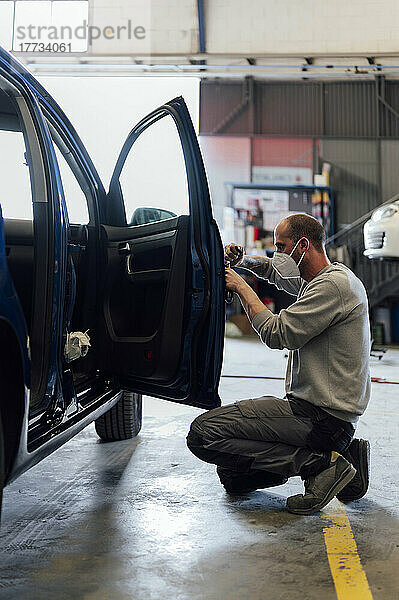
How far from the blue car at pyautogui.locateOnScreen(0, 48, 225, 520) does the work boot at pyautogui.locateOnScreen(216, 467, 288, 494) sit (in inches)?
13.4

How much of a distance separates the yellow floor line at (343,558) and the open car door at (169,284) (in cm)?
70

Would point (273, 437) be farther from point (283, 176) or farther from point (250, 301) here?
point (283, 176)

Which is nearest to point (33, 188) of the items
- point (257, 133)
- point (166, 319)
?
point (166, 319)

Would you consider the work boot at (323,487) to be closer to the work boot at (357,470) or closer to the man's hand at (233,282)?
the work boot at (357,470)

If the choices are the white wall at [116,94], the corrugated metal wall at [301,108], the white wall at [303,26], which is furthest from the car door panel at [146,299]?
the corrugated metal wall at [301,108]

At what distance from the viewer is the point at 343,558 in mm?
2258

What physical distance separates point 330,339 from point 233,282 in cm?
50

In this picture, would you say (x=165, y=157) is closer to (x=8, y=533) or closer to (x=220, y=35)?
(x=8, y=533)

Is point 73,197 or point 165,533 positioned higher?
point 73,197

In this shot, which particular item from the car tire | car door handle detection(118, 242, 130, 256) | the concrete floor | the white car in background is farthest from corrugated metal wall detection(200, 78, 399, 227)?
car door handle detection(118, 242, 130, 256)

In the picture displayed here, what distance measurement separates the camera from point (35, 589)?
197cm

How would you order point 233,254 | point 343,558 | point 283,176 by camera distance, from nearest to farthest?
1. point 343,558
2. point 233,254
3. point 283,176

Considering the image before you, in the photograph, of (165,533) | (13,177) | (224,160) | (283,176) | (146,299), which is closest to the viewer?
(165,533)

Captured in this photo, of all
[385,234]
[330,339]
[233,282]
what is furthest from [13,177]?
[385,234]
